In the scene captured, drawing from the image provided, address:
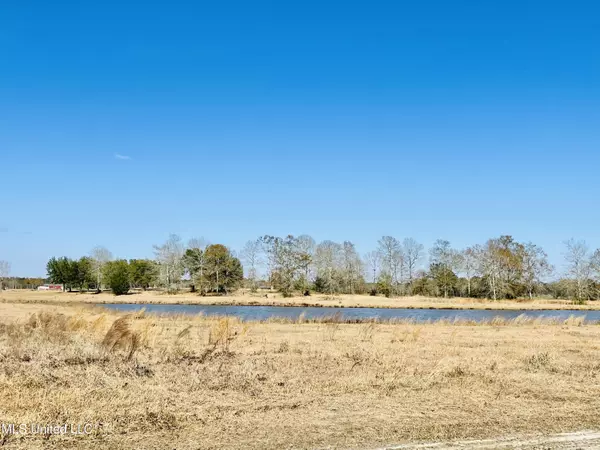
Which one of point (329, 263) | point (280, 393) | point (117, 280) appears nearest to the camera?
point (280, 393)

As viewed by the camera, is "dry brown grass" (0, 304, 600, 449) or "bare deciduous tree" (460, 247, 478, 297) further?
"bare deciduous tree" (460, 247, 478, 297)

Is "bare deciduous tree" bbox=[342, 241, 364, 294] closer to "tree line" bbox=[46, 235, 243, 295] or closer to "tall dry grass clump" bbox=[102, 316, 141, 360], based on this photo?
"tree line" bbox=[46, 235, 243, 295]

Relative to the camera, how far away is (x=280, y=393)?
29.1ft

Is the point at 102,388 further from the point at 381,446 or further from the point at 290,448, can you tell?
the point at 381,446

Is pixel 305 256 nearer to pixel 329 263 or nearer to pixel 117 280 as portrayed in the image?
pixel 329 263

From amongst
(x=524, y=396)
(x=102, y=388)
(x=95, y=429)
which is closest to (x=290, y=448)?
(x=95, y=429)

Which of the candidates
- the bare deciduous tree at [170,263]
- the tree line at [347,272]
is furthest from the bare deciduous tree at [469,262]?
the bare deciduous tree at [170,263]

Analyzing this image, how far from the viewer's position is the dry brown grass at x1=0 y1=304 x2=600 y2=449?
650cm

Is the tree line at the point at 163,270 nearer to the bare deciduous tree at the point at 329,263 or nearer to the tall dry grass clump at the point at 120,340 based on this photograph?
the bare deciduous tree at the point at 329,263

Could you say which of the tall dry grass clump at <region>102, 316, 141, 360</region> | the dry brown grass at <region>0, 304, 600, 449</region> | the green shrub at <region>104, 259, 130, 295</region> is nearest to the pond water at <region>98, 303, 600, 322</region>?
the tall dry grass clump at <region>102, 316, 141, 360</region>

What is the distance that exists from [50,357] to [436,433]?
8.37 m

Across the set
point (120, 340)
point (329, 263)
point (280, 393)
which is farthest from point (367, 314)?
point (329, 263)

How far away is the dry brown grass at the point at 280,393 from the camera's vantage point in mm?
6504

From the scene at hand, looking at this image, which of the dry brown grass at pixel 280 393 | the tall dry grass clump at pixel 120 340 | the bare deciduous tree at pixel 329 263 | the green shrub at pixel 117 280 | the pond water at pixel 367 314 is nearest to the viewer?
the dry brown grass at pixel 280 393
